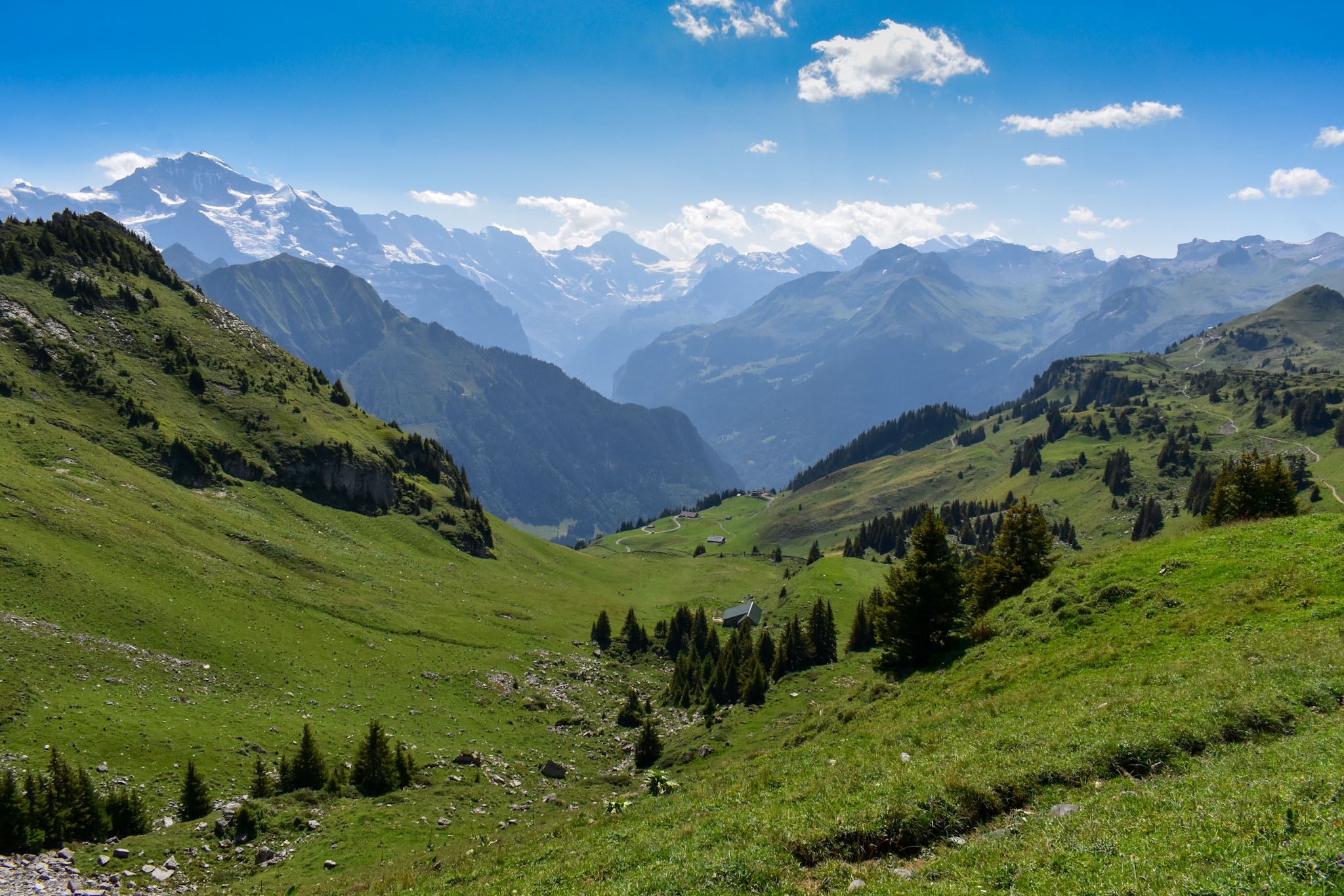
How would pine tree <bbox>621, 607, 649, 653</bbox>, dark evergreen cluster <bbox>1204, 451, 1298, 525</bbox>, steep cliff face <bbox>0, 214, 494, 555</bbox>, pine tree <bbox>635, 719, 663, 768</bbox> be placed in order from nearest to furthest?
dark evergreen cluster <bbox>1204, 451, 1298, 525</bbox> < pine tree <bbox>635, 719, 663, 768</bbox> < steep cliff face <bbox>0, 214, 494, 555</bbox> < pine tree <bbox>621, 607, 649, 653</bbox>

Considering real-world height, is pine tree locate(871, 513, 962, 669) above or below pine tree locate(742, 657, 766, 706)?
above

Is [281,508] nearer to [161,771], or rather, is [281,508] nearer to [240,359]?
[240,359]

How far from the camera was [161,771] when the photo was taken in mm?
36344

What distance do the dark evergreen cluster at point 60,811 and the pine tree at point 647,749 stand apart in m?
31.7

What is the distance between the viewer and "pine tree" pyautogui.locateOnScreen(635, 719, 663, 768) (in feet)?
169

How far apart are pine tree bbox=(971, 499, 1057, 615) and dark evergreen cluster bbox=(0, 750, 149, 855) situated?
172 ft

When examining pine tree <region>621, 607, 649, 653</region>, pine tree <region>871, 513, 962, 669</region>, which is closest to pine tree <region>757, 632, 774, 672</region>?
pine tree <region>621, 607, 649, 653</region>

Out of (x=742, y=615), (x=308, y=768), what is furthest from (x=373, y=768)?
(x=742, y=615)

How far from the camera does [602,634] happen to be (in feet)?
302

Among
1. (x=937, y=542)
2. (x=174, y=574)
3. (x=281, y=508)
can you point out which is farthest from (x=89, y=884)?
(x=281, y=508)

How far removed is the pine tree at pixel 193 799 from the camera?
111 ft

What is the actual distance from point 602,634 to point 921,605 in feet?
201

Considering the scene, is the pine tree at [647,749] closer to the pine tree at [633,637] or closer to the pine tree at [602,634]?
the pine tree at [602,634]

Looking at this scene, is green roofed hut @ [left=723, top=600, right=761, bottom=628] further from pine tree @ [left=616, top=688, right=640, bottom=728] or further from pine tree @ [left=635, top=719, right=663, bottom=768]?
pine tree @ [left=635, top=719, right=663, bottom=768]
